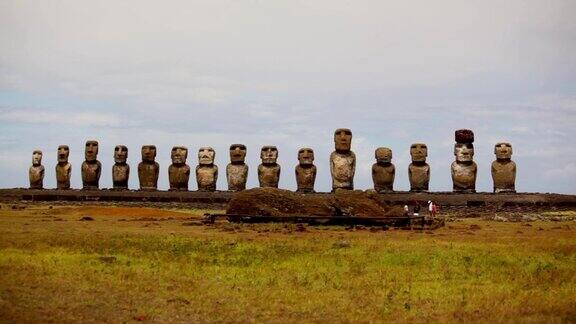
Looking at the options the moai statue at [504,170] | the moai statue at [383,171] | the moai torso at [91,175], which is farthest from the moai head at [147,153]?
the moai statue at [504,170]

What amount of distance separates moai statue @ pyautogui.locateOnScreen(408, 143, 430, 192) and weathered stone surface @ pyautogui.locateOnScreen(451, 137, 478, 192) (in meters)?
1.48

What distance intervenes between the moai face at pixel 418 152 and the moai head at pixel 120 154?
1733 centimetres

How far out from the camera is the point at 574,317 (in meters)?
12.1

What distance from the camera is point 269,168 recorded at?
43562mm

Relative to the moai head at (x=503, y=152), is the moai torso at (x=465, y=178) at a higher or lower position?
lower

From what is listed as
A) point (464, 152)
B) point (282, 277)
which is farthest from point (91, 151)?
point (282, 277)

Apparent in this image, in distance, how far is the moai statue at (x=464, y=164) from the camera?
40719mm

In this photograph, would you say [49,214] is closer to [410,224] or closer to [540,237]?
[410,224]

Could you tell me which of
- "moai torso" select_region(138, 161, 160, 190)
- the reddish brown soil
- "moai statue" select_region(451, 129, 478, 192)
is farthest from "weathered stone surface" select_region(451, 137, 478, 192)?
"moai torso" select_region(138, 161, 160, 190)

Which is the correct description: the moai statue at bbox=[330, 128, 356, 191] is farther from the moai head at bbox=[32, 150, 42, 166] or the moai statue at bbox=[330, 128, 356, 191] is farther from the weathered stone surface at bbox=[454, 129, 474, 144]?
the moai head at bbox=[32, 150, 42, 166]

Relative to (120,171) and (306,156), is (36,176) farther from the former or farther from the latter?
(306,156)

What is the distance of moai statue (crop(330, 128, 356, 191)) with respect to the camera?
4234cm

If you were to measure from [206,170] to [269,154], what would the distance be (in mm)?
3849

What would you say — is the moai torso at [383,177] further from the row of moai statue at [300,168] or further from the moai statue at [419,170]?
the moai statue at [419,170]
